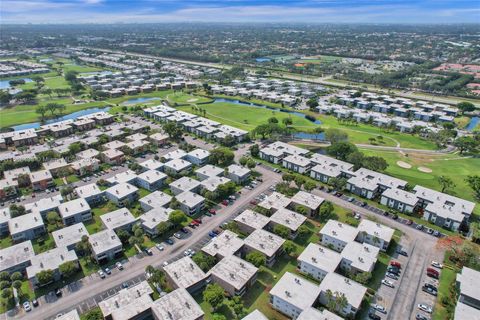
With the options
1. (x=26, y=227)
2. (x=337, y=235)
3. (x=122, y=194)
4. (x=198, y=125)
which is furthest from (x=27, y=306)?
(x=198, y=125)

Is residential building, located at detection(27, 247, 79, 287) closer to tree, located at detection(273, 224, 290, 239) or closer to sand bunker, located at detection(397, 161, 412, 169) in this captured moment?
tree, located at detection(273, 224, 290, 239)

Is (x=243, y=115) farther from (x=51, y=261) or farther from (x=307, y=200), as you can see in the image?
(x=51, y=261)

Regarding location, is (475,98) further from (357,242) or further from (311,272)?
(311,272)

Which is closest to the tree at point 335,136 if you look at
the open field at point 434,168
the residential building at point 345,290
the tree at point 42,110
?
the open field at point 434,168

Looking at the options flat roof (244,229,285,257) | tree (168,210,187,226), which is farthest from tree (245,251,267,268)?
tree (168,210,187,226)

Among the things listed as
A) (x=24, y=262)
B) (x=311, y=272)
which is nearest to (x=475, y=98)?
(x=311, y=272)

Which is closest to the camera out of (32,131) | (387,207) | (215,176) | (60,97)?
(387,207)

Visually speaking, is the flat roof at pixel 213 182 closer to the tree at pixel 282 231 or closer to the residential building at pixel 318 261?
the tree at pixel 282 231
